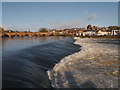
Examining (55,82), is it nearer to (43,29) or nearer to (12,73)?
(12,73)

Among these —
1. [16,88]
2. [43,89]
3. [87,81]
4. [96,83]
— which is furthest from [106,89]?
[16,88]

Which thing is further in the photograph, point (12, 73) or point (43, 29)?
point (43, 29)

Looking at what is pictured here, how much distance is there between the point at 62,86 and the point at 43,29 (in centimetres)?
14754

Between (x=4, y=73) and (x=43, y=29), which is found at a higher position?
(x=43, y=29)

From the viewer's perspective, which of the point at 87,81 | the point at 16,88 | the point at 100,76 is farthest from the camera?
the point at 100,76

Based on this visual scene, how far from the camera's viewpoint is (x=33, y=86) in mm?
5027

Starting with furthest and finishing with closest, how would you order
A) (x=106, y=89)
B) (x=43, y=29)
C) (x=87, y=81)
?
(x=43, y=29), (x=87, y=81), (x=106, y=89)

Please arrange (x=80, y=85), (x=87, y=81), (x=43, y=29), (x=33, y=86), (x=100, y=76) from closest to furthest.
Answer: (x=33, y=86) → (x=80, y=85) → (x=87, y=81) → (x=100, y=76) → (x=43, y=29)

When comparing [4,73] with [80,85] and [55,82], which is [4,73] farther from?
[80,85]

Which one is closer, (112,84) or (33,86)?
(33,86)

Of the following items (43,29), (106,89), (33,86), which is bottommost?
(106,89)

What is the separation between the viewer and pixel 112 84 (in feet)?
19.6

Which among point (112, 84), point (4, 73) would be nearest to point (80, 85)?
point (112, 84)

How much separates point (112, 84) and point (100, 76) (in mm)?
1144
